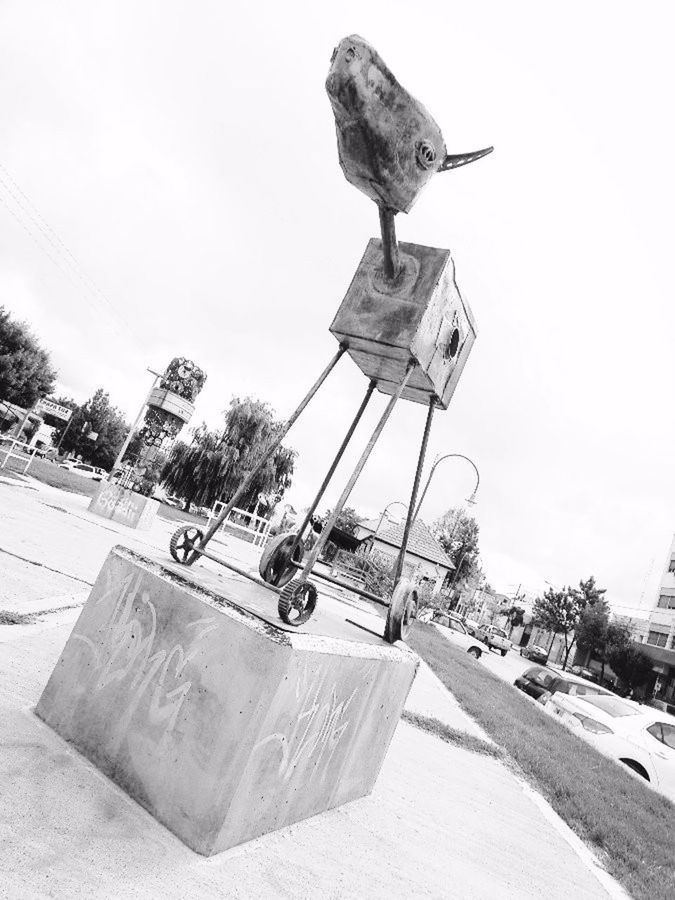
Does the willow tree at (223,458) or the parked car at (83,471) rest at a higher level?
the willow tree at (223,458)

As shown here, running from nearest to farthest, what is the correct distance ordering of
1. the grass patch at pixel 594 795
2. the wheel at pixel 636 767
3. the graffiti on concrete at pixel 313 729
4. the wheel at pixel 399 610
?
the graffiti on concrete at pixel 313 729 → the wheel at pixel 399 610 → the grass patch at pixel 594 795 → the wheel at pixel 636 767

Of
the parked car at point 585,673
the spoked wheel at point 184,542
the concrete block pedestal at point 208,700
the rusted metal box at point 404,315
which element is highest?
the rusted metal box at point 404,315

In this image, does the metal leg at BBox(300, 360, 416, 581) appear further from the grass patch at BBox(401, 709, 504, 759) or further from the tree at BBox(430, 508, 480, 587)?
the tree at BBox(430, 508, 480, 587)

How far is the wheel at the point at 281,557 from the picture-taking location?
3.23 metres

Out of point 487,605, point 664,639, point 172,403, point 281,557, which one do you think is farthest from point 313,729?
point 487,605

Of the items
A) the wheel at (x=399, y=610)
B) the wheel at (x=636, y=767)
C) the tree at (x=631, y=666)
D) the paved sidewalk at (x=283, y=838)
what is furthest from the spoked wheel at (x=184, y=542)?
the tree at (x=631, y=666)

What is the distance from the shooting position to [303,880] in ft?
6.72

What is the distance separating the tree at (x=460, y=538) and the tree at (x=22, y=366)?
42.7 metres

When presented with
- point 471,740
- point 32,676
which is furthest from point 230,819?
point 471,740

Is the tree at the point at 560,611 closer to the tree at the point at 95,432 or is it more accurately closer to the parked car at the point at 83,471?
the parked car at the point at 83,471

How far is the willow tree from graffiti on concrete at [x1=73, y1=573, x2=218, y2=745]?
34050mm

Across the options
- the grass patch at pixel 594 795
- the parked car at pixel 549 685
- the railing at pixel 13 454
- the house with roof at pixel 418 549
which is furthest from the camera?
the house with roof at pixel 418 549

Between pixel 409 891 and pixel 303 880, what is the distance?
58 cm

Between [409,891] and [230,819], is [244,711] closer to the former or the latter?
[230,819]
